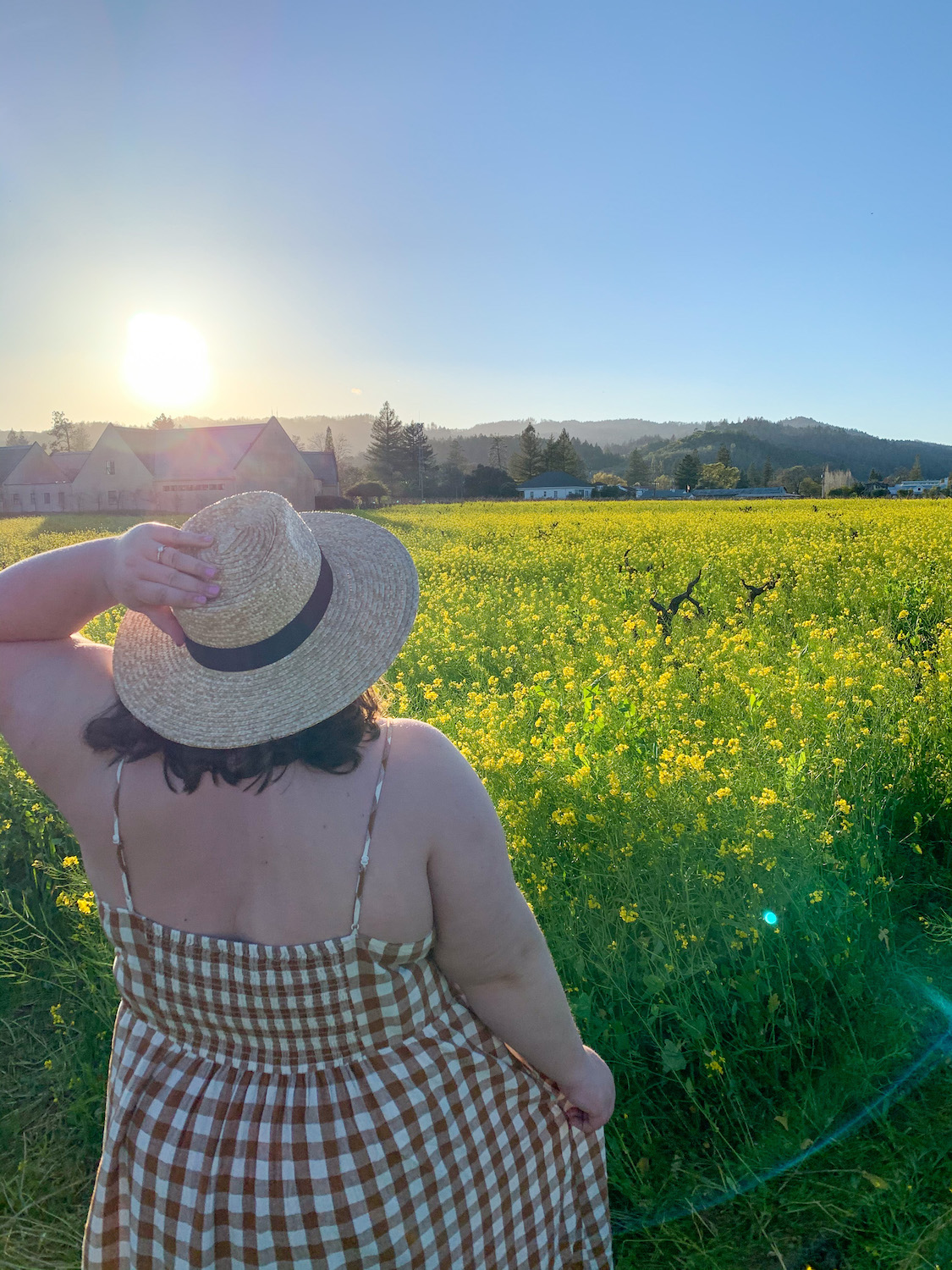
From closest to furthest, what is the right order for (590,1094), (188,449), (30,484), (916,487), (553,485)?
(590,1094) → (188,449) → (30,484) → (916,487) → (553,485)

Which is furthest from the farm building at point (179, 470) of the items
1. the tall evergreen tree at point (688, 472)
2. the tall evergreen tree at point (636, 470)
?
the tall evergreen tree at point (636, 470)

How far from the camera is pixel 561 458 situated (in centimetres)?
9350

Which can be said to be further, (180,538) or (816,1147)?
(816,1147)

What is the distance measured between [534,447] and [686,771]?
307 feet

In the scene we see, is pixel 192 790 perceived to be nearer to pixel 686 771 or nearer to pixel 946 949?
pixel 686 771

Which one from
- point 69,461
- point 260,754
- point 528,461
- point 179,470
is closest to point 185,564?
point 260,754

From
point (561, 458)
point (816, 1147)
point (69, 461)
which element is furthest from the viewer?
point (561, 458)

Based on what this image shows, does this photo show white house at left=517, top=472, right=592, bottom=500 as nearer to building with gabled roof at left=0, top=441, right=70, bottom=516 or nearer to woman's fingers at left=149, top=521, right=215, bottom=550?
building with gabled roof at left=0, top=441, right=70, bottom=516

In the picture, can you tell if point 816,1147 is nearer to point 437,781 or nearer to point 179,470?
point 437,781

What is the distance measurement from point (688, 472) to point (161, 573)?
99.1 metres

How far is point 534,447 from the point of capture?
3696 inches

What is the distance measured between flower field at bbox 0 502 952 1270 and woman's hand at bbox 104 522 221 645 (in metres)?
1.82

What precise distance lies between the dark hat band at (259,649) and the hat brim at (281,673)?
0.01 meters

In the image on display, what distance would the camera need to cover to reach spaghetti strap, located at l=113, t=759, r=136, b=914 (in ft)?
3.79
